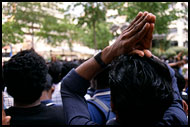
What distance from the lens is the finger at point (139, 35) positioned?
3.24 ft

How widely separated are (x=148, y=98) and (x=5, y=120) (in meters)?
0.80

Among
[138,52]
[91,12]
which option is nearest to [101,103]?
[138,52]

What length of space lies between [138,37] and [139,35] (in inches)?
0.5

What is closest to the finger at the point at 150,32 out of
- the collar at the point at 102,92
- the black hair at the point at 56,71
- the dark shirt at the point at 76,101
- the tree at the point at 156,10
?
the dark shirt at the point at 76,101

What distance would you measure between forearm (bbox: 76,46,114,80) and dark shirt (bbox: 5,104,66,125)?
32.8 inches

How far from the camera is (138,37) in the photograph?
101 cm

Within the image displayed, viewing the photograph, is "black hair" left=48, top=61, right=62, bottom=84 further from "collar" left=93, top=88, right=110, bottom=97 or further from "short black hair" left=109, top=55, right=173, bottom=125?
"short black hair" left=109, top=55, right=173, bottom=125

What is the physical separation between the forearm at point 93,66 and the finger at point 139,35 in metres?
0.13

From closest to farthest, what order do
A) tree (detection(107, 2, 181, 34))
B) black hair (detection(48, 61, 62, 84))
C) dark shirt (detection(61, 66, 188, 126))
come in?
dark shirt (detection(61, 66, 188, 126)) < black hair (detection(48, 61, 62, 84)) < tree (detection(107, 2, 181, 34))

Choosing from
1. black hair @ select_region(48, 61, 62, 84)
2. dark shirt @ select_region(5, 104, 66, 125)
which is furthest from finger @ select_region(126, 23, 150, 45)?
black hair @ select_region(48, 61, 62, 84)

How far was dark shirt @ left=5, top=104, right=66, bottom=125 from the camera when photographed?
176 cm

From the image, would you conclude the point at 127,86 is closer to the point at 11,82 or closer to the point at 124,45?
the point at 124,45

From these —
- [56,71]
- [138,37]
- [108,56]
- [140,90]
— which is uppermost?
[138,37]

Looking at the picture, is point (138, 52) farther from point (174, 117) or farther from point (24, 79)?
point (24, 79)
